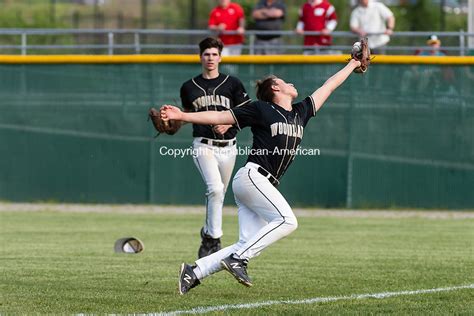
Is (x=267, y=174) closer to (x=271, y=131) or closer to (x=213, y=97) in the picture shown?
(x=271, y=131)

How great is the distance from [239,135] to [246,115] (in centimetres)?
884

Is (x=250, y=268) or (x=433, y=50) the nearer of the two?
(x=250, y=268)

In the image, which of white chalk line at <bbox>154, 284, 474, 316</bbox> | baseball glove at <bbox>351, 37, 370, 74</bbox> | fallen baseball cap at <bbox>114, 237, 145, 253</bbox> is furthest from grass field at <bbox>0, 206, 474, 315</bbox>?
baseball glove at <bbox>351, 37, 370, 74</bbox>

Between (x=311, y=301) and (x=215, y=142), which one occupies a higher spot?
(x=215, y=142)

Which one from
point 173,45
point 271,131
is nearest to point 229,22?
point 173,45

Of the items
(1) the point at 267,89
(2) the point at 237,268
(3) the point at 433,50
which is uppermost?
(1) the point at 267,89

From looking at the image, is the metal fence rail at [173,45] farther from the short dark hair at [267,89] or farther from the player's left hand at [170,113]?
the player's left hand at [170,113]

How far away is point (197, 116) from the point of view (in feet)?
25.0

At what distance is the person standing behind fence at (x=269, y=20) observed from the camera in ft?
58.1

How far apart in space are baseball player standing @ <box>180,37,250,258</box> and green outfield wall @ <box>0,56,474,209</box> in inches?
241

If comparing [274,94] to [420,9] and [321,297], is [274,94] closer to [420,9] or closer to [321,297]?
[321,297]

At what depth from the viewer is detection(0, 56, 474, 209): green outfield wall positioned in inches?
655

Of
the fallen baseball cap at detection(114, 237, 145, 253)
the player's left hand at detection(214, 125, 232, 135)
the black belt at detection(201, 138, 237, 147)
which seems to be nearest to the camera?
the player's left hand at detection(214, 125, 232, 135)

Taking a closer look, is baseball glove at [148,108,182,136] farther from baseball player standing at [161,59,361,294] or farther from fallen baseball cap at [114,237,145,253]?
fallen baseball cap at [114,237,145,253]
